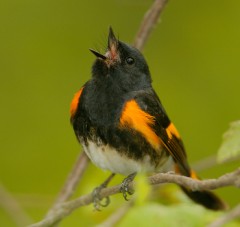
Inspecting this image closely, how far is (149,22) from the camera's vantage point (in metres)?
3.86

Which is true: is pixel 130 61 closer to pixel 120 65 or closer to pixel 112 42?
pixel 120 65

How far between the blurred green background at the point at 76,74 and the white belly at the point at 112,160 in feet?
4.53

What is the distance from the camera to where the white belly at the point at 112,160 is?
3559 mm

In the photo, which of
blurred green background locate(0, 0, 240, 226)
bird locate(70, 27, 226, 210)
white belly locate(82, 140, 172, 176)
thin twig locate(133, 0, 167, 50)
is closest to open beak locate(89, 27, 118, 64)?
bird locate(70, 27, 226, 210)

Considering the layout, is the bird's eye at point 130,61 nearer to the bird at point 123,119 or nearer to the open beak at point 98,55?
the bird at point 123,119

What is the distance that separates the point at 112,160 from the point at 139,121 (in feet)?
0.88

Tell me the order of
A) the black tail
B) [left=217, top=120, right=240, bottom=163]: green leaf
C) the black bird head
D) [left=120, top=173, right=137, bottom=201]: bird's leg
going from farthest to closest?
the black tail < the black bird head < [left=120, top=173, right=137, bottom=201]: bird's leg < [left=217, top=120, right=240, bottom=163]: green leaf

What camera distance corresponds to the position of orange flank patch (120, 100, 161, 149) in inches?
140

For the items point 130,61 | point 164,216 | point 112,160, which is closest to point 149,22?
point 130,61

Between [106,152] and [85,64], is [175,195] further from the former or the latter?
[85,64]

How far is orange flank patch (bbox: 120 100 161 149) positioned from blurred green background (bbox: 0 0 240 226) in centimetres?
137

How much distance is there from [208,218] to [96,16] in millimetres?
3608

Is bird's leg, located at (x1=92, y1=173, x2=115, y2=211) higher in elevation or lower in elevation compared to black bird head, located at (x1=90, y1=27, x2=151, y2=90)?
lower

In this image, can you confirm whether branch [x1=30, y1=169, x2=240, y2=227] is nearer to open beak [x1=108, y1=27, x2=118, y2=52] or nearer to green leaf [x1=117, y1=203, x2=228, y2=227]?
green leaf [x1=117, y1=203, x2=228, y2=227]
